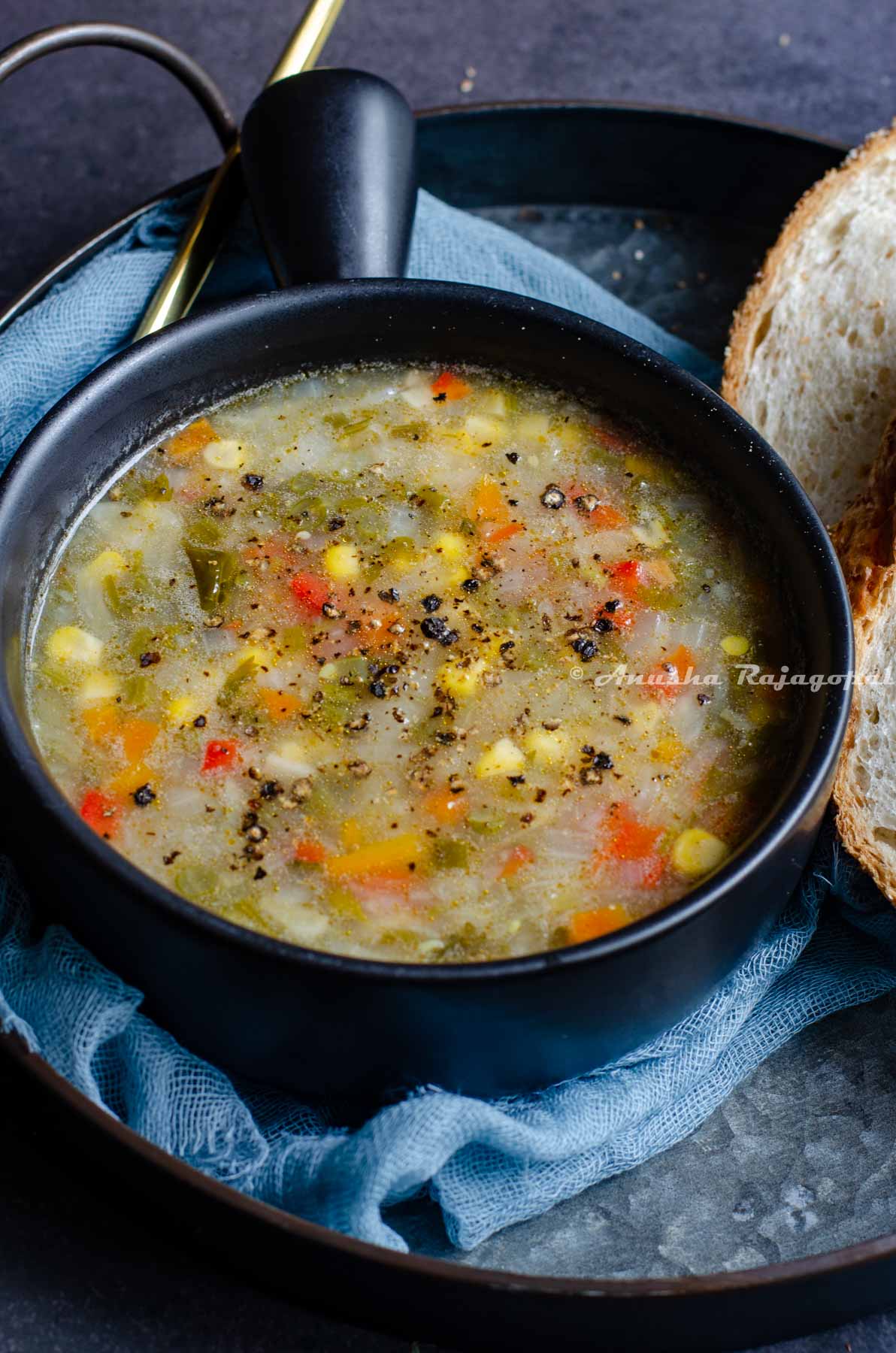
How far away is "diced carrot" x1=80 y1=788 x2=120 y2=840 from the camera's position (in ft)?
7.25

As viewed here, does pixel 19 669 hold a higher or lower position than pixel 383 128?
Result: lower

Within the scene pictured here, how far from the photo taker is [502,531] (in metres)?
2.59

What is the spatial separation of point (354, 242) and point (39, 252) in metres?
1.09

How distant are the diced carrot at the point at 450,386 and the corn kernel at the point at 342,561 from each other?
0.38 metres

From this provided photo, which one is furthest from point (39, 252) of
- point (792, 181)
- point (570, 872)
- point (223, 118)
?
point (570, 872)

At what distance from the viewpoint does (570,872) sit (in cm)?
219

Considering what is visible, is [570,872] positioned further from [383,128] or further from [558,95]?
[558,95]

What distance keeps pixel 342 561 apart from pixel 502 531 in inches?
10.8

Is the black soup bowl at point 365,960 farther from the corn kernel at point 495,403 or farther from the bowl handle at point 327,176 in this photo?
the bowl handle at point 327,176

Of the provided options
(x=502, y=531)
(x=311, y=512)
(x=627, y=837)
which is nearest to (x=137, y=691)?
(x=311, y=512)

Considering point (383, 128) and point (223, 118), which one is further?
point (223, 118)

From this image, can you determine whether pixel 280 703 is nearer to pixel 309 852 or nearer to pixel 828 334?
pixel 309 852

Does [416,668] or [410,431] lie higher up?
[410,431]

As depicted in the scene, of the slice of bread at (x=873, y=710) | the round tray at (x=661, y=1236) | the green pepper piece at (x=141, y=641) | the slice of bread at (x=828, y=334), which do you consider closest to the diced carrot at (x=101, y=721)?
the green pepper piece at (x=141, y=641)
